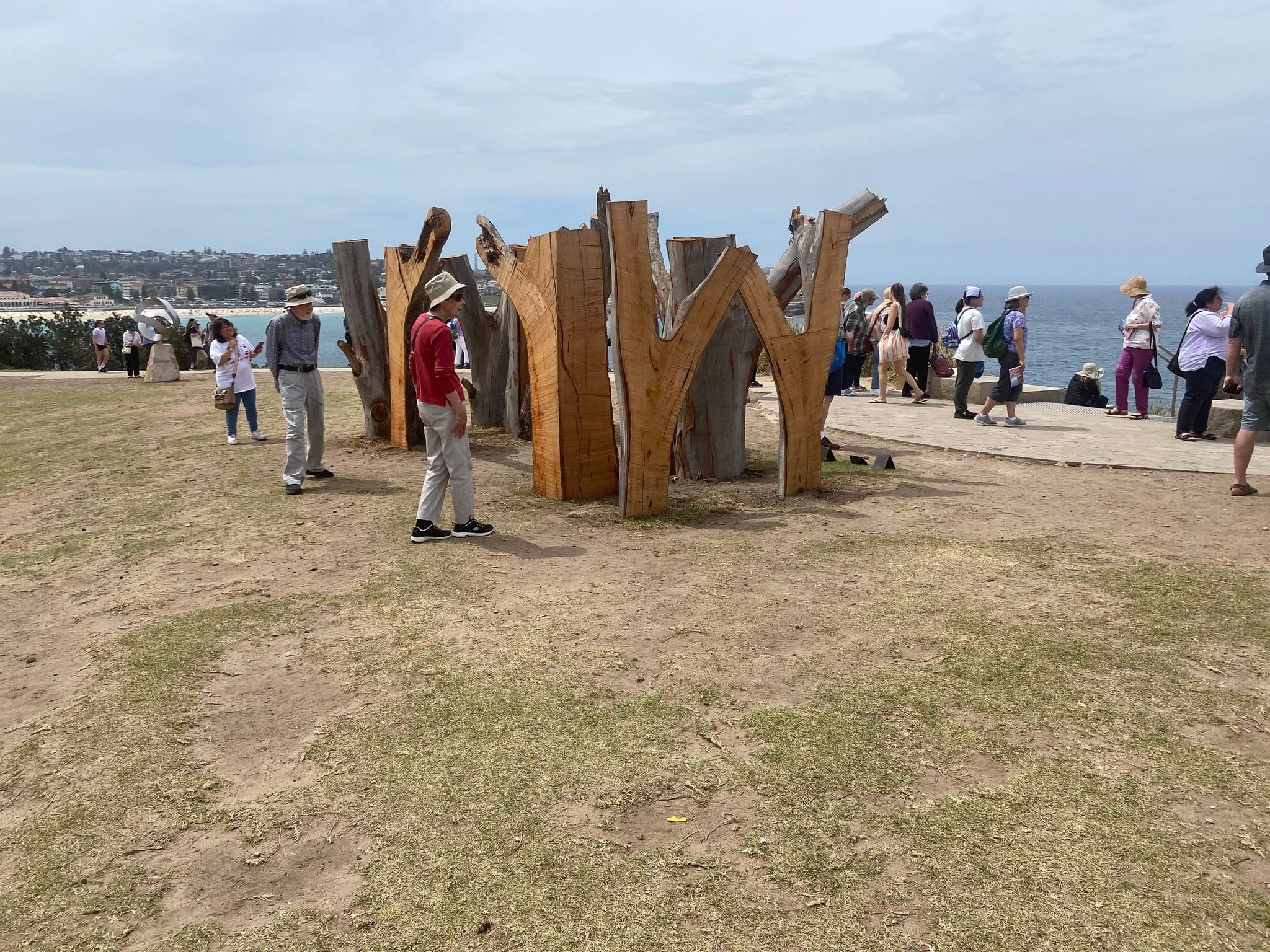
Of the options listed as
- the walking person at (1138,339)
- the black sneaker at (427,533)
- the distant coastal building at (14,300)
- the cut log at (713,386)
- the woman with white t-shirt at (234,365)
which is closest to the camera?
the black sneaker at (427,533)

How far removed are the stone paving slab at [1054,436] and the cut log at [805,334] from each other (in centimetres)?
299

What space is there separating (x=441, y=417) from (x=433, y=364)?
1.17 feet

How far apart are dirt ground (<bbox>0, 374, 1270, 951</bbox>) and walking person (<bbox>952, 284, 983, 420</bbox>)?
4492 mm

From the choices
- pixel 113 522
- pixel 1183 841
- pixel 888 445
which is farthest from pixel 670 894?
pixel 888 445

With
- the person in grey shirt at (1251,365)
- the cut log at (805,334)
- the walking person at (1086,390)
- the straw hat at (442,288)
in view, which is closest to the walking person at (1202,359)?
the person in grey shirt at (1251,365)

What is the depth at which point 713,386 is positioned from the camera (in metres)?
7.71

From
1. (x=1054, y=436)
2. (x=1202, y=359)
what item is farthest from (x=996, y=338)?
(x=1202, y=359)

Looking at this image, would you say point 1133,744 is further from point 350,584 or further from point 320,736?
point 350,584

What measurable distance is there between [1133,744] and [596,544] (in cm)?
351

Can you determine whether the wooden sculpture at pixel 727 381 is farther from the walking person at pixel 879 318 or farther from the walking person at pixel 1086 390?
the walking person at pixel 1086 390

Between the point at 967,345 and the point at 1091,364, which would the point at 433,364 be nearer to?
the point at 967,345

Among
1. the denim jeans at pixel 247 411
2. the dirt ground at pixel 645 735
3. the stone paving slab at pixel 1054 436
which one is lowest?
the dirt ground at pixel 645 735

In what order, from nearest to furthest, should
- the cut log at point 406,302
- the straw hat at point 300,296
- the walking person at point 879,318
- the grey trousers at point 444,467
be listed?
1. the grey trousers at point 444,467
2. the straw hat at point 300,296
3. the cut log at point 406,302
4. the walking person at point 879,318

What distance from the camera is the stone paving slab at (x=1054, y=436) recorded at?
861 cm
